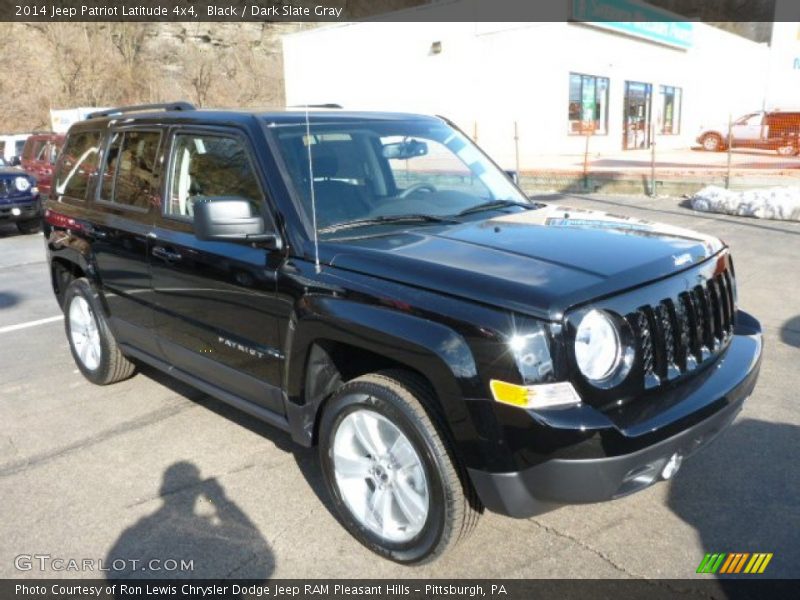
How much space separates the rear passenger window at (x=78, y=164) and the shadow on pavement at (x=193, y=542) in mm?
2499

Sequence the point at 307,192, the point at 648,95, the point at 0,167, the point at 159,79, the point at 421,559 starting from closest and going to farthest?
the point at 421,559 → the point at 307,192 → the point at 0,167 → the point at 648,95 → the point at 159,79

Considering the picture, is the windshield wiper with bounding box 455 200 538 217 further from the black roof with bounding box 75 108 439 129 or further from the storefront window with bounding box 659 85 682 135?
the storefront window with bounding box 659 85 682 135

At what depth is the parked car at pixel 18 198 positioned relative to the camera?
13.8 meters

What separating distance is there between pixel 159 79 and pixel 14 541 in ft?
181

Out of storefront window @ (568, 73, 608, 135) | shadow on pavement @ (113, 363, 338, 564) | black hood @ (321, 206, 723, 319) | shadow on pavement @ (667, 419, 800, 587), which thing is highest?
storefront window @ (568, 73, 608, 135)

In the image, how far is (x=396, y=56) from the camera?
28656 mm

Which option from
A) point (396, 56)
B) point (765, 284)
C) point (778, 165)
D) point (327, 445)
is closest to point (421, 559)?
point (327, 445)

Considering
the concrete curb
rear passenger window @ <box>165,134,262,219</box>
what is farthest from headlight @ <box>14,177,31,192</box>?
rear passenger window @ <box>165,134,262,219</box>

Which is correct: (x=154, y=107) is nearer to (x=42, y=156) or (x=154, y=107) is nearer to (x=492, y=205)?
(x=492, y=205)

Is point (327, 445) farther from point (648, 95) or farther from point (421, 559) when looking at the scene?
point (648, 95)

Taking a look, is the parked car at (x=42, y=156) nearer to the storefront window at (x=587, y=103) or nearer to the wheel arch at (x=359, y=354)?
the wheel arch at (x=359, y=354)

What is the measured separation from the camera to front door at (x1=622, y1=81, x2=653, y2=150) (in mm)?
30094

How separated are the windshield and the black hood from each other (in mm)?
259

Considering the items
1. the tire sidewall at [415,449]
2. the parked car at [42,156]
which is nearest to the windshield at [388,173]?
the tire sidewall at [415,449]
